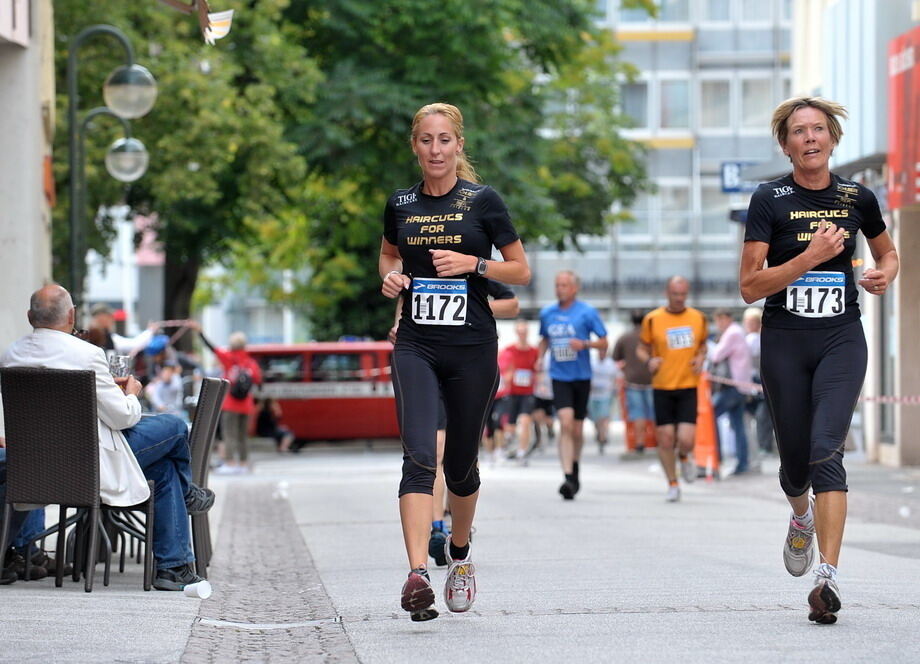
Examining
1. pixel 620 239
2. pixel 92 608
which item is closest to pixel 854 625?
pixel 92 608

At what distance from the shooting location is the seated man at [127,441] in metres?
8.68

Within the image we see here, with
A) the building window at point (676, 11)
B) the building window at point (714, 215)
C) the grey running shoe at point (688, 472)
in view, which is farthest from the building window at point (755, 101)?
the grey running shoe at point (688, 472)

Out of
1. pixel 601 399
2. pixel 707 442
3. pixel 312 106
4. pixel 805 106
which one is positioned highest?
pixel 312 106

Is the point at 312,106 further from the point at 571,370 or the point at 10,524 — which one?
the point at 10,524

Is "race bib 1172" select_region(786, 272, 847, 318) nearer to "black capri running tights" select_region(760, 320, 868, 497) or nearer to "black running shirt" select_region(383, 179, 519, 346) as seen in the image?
"black capri running tights" select_region(760, 320, 868, 497)

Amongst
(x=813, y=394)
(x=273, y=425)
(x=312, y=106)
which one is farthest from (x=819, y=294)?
(x=273, y=425)

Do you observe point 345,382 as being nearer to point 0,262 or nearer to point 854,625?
point 0,262

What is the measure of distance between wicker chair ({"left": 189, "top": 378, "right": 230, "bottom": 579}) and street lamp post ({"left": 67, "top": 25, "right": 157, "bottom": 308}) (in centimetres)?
929

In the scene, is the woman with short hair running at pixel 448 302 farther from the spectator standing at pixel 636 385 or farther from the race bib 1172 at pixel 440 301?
the spectator standing at pixel 636 385

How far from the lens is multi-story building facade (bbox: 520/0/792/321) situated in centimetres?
5338

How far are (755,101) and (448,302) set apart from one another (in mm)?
47778

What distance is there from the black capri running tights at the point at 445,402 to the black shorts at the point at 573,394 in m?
8.48

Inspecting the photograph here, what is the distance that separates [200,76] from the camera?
2820cm

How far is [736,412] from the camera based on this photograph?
21250 millimetres
